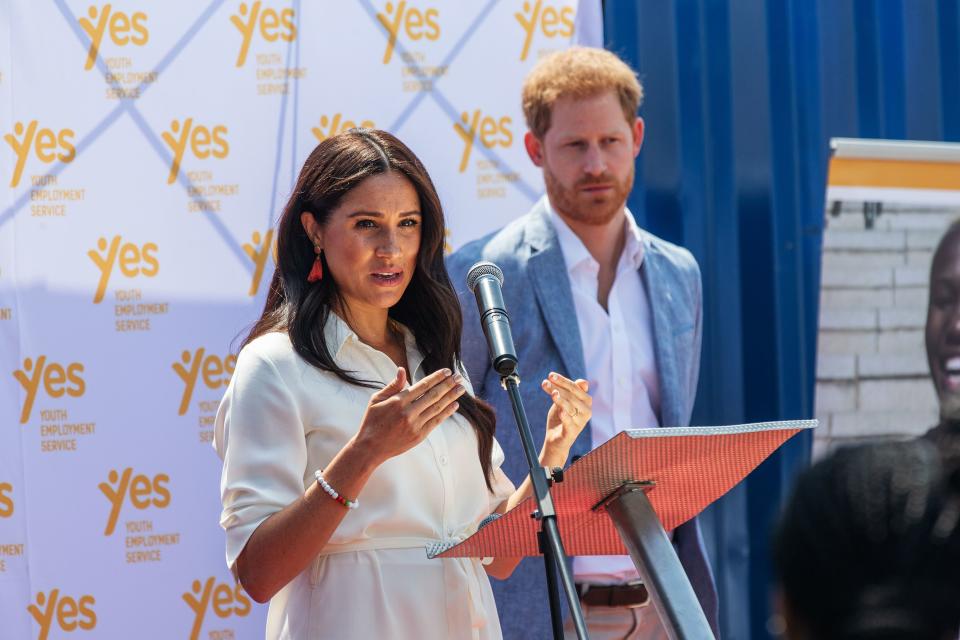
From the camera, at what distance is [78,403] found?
3801 mm

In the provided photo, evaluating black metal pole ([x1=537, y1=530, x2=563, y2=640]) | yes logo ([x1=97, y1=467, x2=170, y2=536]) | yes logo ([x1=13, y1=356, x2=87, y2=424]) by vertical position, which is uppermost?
yes logo ([x1=13, y1=356, x2=87, y2=424])

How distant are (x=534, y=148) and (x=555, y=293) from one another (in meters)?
0.53

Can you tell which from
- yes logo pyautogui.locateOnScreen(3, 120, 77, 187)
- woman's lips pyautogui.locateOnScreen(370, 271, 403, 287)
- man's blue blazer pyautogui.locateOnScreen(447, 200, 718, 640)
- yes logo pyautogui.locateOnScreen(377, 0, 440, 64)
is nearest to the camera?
woman's lips pyautogui.locateOnScreen(370, 271, 403, 287)

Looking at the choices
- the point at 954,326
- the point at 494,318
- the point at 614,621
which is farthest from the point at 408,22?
the point at 494,318

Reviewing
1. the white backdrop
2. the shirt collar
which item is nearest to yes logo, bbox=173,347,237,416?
the white backdrop

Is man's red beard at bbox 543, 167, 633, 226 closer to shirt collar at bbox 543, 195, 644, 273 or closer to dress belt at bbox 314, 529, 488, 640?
shirt collar at bbox 543, 195, 644, 273

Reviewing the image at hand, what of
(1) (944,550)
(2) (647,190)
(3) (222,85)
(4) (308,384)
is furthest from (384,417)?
(2) (647,190)

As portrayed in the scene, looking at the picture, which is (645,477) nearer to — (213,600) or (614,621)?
(614,621)

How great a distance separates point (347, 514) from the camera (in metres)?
2.39

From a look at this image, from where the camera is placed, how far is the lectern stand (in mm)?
1878

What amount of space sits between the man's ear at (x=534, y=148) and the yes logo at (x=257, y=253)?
2.73ft

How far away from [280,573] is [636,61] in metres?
2.62

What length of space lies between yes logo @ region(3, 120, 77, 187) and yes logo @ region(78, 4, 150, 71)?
0.23 m

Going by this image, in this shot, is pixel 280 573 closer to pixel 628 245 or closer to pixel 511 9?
pixel 628 245
